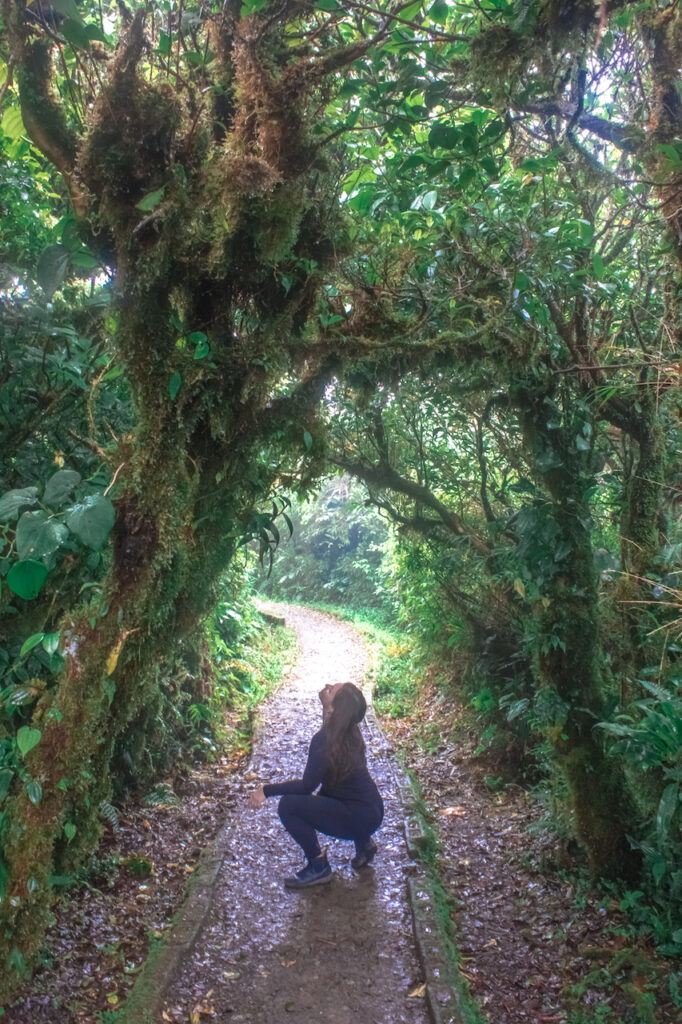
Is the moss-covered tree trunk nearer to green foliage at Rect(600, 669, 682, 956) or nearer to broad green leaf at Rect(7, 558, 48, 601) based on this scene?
green foliage at Rect(600, 669, 682, 956)

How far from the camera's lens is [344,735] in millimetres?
4906

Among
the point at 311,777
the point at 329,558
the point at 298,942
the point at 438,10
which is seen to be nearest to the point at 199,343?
the point at 438,10

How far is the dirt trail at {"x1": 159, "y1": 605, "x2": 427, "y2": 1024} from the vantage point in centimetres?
381

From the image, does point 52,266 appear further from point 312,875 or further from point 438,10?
point 312,875

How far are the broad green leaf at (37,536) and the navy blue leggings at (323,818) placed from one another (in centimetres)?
337

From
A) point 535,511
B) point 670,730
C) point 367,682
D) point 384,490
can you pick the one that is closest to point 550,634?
point 535,511

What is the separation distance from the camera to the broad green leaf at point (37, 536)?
2.27 metres

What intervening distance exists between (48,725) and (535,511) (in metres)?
3.49

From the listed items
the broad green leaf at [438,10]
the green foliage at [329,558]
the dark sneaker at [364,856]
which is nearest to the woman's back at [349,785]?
the dark sneaker at [364,856]

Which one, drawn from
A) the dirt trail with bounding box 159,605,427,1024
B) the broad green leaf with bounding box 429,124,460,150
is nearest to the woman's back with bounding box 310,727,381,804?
the dirt trail with bounding box 159,605,427,1024

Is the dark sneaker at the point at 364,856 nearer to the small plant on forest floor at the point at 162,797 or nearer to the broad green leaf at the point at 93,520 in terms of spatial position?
the small plant on forest floor at the point at 162,797

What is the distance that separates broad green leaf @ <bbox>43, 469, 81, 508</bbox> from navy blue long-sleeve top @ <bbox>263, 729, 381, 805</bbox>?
3.08 metres

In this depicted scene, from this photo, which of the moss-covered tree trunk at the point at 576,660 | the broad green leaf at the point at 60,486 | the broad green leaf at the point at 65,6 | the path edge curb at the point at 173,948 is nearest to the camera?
the broad green leaf at the point at 65,6

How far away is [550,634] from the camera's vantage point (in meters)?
4.82
